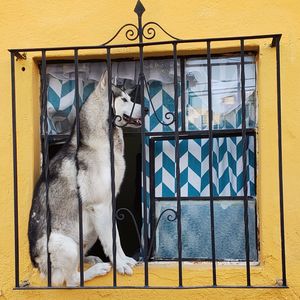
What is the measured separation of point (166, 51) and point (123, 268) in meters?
1.49

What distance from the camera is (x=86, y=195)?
4.22 m

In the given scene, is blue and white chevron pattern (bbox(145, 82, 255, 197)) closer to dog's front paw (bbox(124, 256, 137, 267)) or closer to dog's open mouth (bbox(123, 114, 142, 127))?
dog's open mouth (bbox(123, 114, 142, 127))

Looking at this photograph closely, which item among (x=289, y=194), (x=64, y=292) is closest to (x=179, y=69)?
(x=289, y=194)

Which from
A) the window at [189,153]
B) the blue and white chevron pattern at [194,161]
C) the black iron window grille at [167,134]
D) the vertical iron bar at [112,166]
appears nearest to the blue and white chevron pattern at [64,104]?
the window at [189,153]

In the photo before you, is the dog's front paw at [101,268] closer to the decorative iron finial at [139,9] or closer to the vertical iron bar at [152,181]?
the vertical iron bar at [152,181]

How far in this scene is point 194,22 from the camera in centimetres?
420

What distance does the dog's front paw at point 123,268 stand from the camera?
165 inches

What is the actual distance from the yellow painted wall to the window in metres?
0.14

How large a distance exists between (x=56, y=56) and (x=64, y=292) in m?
1.62

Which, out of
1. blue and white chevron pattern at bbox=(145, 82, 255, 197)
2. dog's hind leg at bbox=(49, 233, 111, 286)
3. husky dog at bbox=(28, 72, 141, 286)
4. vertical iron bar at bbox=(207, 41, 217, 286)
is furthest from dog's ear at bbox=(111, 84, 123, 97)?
dog's hind leg at bbox=(49, 233, 111, 286)

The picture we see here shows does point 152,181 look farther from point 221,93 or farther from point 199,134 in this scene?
point 221,93

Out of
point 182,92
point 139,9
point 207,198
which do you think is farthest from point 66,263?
point 139,9

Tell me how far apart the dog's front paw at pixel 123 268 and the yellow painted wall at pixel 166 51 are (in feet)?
0.16

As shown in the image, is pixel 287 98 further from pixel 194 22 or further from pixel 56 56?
pixel 56 56
